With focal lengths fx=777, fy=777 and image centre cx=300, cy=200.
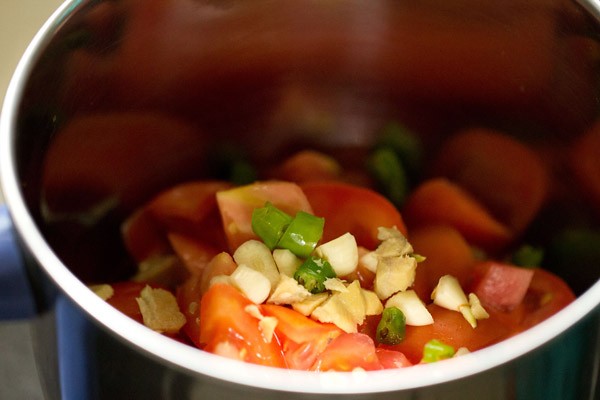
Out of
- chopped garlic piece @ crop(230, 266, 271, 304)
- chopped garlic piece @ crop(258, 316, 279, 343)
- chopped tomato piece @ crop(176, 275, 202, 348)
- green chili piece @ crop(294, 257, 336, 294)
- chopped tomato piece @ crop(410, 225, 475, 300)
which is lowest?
chopped tomato piece @ crop(176, 275, 202, 348)

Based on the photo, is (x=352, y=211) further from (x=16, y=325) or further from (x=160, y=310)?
(x=16, y=325)

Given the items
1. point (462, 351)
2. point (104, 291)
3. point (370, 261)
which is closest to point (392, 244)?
point (370, 261)

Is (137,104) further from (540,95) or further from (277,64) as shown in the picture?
(540,95)

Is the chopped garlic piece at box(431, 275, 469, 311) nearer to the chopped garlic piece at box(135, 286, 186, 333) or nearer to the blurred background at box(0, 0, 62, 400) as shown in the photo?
the chopped garlic piece at box(135, 286, 186, 333)

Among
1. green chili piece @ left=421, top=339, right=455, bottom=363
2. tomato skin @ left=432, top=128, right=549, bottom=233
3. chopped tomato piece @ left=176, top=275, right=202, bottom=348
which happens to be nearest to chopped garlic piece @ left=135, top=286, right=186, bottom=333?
chopped tomato piece @ left=176, top=275, right=202, bottom=348

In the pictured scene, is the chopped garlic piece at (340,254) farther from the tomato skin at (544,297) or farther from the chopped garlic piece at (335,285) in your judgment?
the tomato skin at (544,297)

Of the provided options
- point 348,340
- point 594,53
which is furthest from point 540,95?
point 348,340
